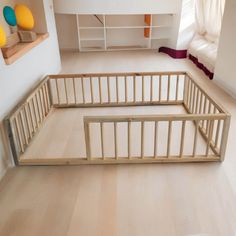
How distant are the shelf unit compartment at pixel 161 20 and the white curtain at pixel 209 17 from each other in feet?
2.83

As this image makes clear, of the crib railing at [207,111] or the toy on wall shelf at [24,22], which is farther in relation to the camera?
the toy on wall shelf at [24,22]

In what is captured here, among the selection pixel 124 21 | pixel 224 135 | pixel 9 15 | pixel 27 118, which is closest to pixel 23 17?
pixel 9 15

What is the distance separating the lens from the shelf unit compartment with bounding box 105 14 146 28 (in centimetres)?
532

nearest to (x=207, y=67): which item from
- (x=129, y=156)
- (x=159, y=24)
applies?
(x=159, y=24)

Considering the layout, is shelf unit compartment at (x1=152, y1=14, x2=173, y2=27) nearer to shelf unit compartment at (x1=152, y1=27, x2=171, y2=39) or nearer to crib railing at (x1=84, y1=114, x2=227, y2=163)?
shelf unit compartment at (x1=152, y1=27, x2=171, y2=39)

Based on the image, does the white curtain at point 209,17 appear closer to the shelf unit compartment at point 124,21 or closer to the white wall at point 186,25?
the white wall at point 186,25

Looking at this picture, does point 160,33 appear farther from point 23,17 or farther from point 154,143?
A: point 154,143

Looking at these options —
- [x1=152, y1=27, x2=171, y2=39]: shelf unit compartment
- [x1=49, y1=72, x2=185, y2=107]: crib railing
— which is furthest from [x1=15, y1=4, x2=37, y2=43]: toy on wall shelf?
[x1=152, y1=27, x2=171, y2=39]: shelf unit compartment

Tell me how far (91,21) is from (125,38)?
2.67 ft

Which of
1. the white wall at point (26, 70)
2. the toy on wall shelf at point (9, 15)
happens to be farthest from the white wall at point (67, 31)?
the toy on wall shelf at point (9, 15)

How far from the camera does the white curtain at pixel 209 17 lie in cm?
362

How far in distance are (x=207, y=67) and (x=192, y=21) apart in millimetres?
1281

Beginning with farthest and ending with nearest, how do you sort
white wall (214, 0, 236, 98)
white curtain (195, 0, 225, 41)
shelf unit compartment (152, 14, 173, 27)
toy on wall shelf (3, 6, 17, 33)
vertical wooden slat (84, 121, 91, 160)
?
shelf unit compartment (152, 14, 173, 27) → white curtain (195, 0, 225, 41) → white wall (214, 0, 236, 98) → toy on wall shelf (3, 6, 17, 33) → vertical wooden slat (84, 121, 91, 160)

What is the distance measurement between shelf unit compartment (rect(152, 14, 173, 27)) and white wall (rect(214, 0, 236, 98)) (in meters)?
2.24
